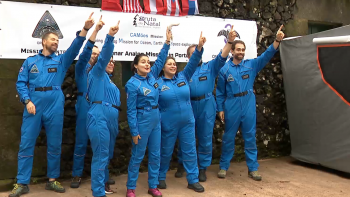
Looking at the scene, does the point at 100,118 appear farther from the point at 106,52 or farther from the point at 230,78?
the point at 230,78

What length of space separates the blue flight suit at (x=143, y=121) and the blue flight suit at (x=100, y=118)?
231 millimetres

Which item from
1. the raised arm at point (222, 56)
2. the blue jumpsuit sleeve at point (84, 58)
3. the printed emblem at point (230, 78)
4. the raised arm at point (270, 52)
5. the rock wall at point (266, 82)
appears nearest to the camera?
the blue jumpsuit sleeve at point (84, 58)

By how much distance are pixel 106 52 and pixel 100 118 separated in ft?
2.23

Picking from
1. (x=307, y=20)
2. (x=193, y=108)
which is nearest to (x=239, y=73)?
(x=193, y=108)

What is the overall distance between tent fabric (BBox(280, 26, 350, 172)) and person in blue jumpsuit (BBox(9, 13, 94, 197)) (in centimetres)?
329

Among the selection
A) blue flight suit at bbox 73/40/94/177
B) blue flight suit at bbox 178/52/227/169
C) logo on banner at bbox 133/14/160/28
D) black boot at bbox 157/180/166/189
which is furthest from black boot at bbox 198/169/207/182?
logo on banner at bbox 133/14/160/28

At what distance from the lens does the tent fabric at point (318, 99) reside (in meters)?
4.61

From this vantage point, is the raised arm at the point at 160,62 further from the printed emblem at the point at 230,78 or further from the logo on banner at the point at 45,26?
the logo on banner at the point at 45,26

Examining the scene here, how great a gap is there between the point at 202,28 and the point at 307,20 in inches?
86.2

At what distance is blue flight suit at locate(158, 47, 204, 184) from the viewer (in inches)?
154

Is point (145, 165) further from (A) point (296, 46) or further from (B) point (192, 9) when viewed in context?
(A) point (296, 46)

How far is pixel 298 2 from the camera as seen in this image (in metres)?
6.04

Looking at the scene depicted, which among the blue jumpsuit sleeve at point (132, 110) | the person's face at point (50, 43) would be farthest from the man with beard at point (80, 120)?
the blue jumpsuit sleeve at point (132, 110)

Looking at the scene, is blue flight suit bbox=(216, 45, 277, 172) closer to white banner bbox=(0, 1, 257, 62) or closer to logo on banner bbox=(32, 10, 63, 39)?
white banner bbox=(0, 1, 257, 62)
